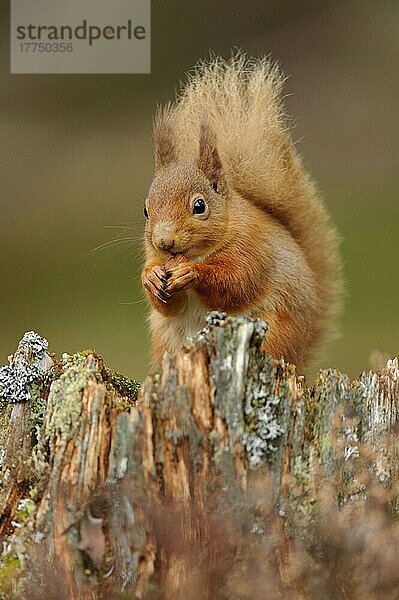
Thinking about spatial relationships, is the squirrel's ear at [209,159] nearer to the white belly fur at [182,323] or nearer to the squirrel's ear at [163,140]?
the squirrel's ear at [163,140]

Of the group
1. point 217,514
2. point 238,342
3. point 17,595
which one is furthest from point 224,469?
point 17,595

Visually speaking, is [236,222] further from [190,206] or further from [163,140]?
[163,140]

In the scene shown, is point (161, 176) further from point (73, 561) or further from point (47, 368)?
point (73, 561)

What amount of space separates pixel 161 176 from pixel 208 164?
0.09 meters

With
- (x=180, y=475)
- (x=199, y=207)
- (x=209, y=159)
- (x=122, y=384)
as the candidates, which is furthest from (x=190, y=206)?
(x=180, y=475)

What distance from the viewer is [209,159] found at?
1.73 m

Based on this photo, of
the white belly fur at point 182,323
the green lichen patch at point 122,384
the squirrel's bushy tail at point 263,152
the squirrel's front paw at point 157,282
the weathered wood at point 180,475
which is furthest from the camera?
the squirrel's bushy tail at point 263,152

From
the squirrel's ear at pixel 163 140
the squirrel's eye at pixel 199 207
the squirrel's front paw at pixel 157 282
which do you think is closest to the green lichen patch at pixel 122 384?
the squirrel's front paw at pixel 157 282

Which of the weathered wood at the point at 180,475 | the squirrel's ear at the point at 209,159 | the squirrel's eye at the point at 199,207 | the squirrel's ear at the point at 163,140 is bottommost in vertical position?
the weathered wood at the point at 180,475

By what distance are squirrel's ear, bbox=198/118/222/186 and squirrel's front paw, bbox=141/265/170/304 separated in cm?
21

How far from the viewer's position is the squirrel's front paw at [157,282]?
1597 millimetres

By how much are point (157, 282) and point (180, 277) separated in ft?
0.17

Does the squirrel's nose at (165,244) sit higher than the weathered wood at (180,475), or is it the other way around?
the squirrel's nose at (165,244)

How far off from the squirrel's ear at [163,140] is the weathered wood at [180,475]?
2.08 feet
